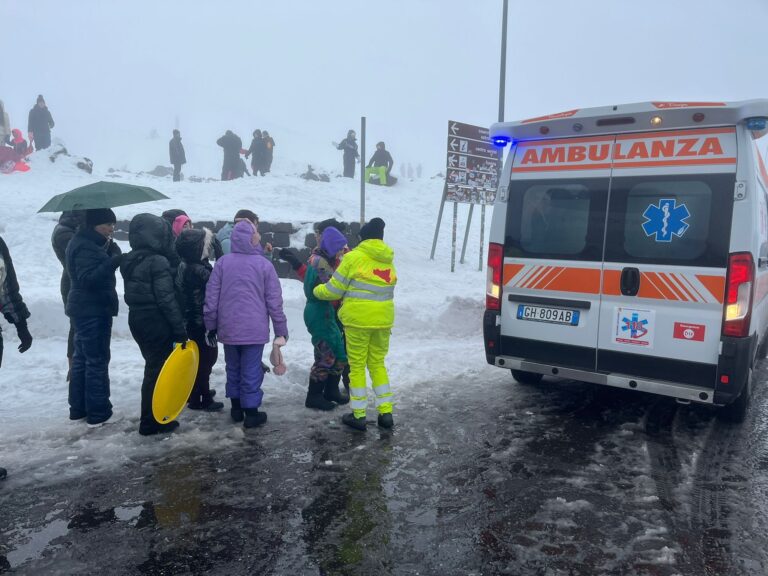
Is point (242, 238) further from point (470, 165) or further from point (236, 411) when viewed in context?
point (470, 165)

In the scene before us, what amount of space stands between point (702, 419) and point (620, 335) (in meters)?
1.34

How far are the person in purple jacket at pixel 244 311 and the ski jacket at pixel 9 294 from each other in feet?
4.74

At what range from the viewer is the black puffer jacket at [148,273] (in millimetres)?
4754

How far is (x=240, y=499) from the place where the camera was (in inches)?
150

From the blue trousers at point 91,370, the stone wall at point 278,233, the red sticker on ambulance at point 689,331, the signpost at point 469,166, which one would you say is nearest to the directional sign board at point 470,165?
the signpost at point 469,166

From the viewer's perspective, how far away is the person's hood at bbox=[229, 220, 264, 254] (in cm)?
509

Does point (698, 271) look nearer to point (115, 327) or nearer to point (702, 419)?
point (702, 419)

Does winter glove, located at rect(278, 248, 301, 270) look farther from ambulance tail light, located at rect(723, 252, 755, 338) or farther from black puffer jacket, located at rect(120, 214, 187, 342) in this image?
ambulance tail light, located at rect(723, 252, 755, 338)

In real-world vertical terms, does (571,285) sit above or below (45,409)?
above

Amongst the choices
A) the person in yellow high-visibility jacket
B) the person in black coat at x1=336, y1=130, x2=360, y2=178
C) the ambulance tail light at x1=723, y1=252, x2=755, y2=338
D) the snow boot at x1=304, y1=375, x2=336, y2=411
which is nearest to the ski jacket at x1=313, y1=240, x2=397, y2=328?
the person in yellow high-visibility jacket

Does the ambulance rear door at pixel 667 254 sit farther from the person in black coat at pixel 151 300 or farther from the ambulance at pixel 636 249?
the person in black coat at pixel 151 300

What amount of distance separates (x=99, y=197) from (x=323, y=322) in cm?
226

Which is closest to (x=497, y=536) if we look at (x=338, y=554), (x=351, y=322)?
(x=338, y=554)

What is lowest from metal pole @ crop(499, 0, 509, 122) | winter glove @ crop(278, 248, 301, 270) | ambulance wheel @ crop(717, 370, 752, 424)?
ambulance wheel @ crop(717, 370, 752, 424)
